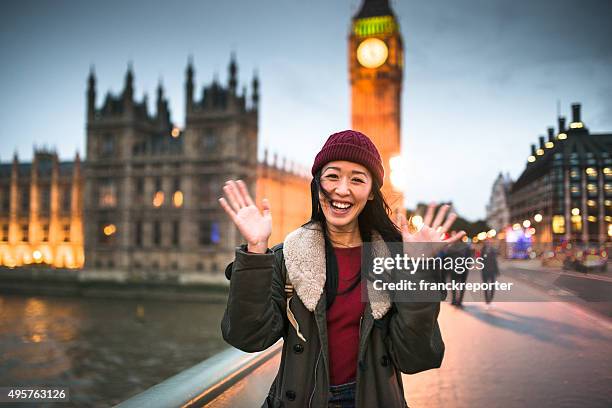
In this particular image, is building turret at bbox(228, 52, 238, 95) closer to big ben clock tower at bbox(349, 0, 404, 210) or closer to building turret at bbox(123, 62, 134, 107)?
building turret at bbox(123, 62, 134, 107)

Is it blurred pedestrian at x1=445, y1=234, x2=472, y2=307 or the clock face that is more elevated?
the clock face

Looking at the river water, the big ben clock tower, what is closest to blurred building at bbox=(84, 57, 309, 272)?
the river water

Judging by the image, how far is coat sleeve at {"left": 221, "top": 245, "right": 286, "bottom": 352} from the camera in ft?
6.21

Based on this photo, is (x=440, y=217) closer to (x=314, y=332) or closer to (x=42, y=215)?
(x=314, y=332)

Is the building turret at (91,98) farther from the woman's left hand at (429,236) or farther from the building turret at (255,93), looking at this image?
the woman's left hand at (429,236)

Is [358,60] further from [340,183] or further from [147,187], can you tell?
[340,183]

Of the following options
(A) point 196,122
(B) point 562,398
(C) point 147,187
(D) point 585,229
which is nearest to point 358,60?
(A) point 196,122

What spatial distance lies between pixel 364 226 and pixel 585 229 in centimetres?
427

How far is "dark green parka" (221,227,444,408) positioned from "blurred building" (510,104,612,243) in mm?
3419

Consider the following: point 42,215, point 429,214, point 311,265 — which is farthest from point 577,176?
point 42,215

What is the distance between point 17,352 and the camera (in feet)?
70.6

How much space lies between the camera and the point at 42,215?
54.4m

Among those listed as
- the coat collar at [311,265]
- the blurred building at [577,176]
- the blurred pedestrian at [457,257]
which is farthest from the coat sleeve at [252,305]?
the blurred building at [577,176]

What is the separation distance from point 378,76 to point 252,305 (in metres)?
33.5
